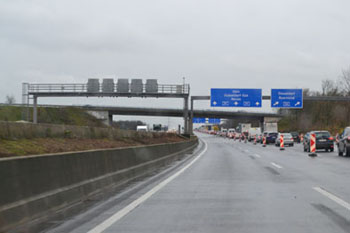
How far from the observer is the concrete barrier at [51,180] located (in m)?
6.95

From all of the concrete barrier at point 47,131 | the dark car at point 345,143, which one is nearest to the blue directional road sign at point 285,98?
the dark car at point 345,143

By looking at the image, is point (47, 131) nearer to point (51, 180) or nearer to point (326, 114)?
point (51, 180)

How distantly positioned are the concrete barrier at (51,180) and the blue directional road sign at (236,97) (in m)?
41.0

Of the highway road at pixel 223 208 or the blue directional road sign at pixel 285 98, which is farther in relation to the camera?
the blue directional road sign at pixel 285 98

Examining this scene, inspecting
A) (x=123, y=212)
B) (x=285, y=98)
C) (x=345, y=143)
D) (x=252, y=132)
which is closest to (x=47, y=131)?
(x=123, y=212)

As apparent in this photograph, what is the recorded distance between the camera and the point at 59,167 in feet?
29.2

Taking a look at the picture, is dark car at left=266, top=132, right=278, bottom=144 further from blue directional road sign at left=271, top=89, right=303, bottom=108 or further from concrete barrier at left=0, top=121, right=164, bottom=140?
concrete barrier at left=0, top=121, right=164, bottom=140

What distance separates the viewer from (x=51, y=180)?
8.48 m

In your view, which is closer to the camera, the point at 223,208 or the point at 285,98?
the point at 223,208

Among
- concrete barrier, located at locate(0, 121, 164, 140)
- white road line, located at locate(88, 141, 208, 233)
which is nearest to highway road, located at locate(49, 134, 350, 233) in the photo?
white road line, located at locate(88, 141, 208, 233)

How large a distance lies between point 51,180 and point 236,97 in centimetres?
4731

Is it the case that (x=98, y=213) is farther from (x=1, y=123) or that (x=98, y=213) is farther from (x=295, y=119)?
(x=295, y=119)

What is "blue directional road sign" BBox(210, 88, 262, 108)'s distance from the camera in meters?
54.5

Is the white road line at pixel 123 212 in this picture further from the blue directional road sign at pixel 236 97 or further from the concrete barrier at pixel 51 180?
the blue directional road sign at pixel 236 97
